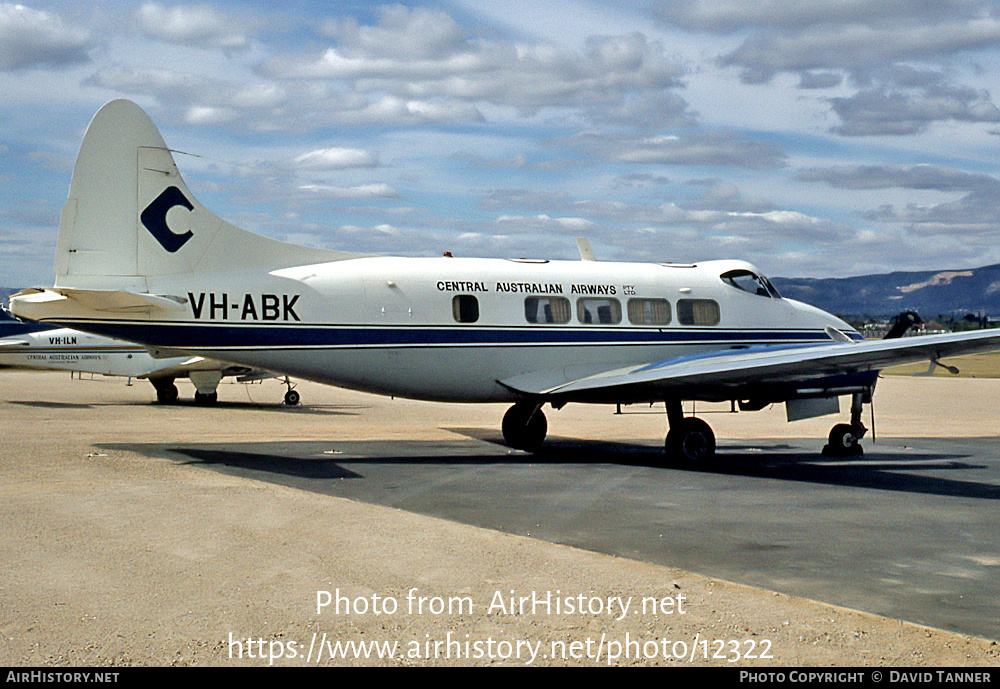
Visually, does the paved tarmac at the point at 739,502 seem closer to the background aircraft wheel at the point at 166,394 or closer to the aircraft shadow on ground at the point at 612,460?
the aircraft shadow on ground at the point at 612,460

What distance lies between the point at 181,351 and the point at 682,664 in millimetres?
11911

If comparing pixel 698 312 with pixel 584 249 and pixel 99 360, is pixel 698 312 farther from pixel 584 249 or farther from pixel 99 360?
pixel 99 360

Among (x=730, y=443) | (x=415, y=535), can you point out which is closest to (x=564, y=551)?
(x=415, y=535)

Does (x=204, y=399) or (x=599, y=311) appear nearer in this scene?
(x=599, y=311)

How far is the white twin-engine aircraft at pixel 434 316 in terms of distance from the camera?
15.4 meters

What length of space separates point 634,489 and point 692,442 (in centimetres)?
388

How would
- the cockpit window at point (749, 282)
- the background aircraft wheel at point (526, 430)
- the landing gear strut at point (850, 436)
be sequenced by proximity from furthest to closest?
the cockpit window at point (749, 282) → the background aircraft wheel at point (526, 430) → the landing gear strut at point (850, 436)

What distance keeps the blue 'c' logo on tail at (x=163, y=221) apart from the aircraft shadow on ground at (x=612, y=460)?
12.7 ft

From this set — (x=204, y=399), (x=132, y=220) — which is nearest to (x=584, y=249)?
(x=132, y=220)

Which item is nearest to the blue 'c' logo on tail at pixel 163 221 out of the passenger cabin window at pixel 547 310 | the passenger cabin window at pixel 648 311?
the passenger cabin window at pixel 547 310

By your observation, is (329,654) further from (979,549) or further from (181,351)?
(181,351)

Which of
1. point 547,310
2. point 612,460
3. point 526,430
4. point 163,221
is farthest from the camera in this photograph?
point 526,430

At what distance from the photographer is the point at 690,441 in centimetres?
1752

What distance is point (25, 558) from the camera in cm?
854
